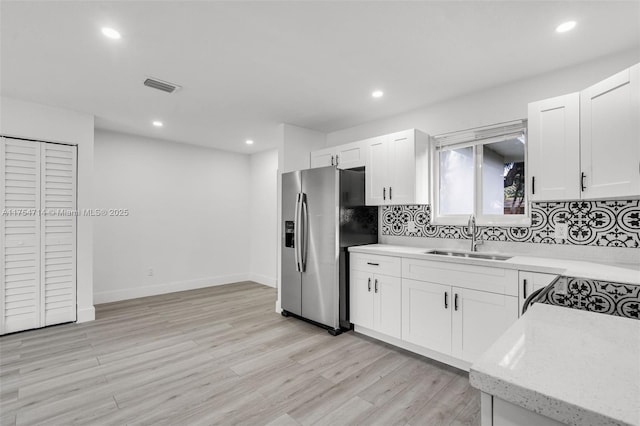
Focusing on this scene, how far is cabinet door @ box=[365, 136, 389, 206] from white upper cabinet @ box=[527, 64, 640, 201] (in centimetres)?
134

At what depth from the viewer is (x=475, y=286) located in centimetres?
239

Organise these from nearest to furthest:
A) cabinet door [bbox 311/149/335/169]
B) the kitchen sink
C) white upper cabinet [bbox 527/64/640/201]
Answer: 1. white upper cabinet [bbox 527/64/640/201]
2. the kitchen sink
3. cabinet door [bbox 311/149/335/169]

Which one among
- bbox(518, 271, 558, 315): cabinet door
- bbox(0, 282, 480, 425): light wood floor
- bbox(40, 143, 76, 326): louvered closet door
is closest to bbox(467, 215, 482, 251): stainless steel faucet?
bbox(518, 271, 558, 315): cabinet door

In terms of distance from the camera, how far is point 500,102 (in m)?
2.83

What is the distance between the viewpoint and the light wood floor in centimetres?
194

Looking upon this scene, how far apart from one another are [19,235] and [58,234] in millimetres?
312

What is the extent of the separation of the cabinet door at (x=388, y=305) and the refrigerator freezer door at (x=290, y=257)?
0.99 metres

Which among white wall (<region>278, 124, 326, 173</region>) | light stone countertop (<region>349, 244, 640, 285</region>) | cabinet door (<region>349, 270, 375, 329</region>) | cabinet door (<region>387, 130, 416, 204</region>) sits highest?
white wall (<region>278, 124, 326, 173</region>)

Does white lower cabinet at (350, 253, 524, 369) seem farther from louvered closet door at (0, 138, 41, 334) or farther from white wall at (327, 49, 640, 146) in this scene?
louvered closet door at (0, 138, 41, 334)

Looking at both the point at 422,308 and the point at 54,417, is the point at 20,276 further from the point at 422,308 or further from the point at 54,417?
the point at 422,308

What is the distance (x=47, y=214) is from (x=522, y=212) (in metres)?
4.89

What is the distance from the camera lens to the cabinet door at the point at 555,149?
219 cm

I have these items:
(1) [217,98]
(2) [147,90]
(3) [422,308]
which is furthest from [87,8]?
(3) [422,308]

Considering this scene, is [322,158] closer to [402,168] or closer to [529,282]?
[402,168]
